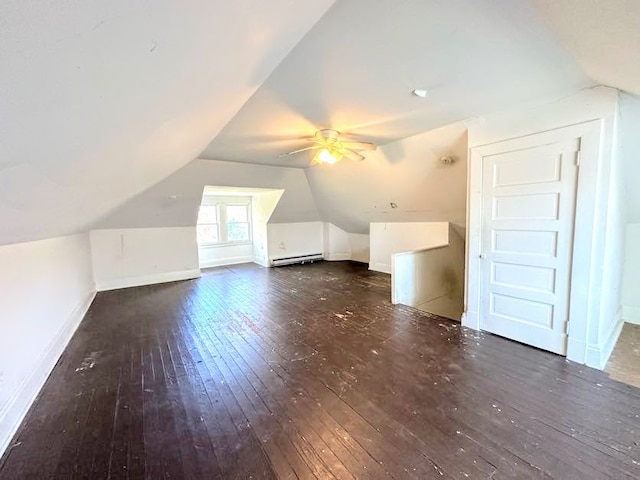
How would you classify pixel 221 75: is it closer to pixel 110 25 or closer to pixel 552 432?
pixel 110 25

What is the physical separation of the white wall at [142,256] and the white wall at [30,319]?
1855 mm

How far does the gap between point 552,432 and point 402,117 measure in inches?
107

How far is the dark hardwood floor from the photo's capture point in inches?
61.8

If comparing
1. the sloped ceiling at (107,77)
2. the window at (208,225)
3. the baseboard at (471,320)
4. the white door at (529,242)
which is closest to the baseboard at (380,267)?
the baseboard at (471,320)

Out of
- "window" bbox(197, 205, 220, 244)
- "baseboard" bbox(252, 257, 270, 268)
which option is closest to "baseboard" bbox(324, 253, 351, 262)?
"baseboard" bbox(252, 257, 270, 268)

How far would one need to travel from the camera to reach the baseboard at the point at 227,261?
291 inches

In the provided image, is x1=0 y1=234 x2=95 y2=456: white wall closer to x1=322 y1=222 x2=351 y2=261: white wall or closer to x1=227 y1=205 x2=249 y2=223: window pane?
x1=227 y1=205 x2=249 y2=223: window pane

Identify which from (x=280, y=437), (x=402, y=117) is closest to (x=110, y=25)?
(x=280, y=437)

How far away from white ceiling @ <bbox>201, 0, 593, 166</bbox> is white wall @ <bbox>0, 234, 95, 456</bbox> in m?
2.14

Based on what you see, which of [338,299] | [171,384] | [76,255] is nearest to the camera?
[171,384]

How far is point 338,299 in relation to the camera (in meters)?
4.51

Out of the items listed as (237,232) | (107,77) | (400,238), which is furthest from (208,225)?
(107,77)

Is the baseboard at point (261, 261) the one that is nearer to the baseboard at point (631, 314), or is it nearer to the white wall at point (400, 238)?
the white wall at point (400, 238)

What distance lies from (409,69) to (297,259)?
614 cm
